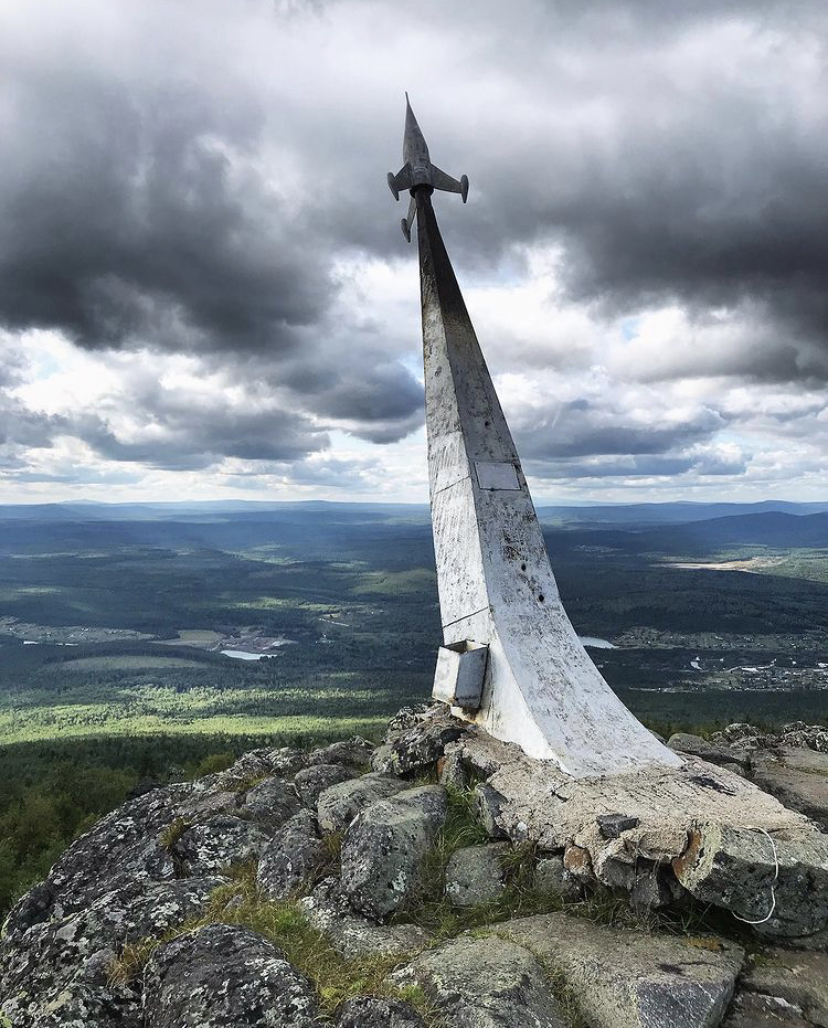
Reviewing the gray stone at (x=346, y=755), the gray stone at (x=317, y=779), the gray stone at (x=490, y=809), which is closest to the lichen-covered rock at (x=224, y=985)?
the gray stone at (x=490, y=809)

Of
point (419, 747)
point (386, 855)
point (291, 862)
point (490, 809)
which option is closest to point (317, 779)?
point (419, 747)

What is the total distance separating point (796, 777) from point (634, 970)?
7.07 meters

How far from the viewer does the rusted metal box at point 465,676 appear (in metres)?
10.5

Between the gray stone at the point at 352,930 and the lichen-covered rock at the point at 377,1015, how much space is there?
987mm

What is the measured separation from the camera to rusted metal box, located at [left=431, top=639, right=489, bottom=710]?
10.5 meters

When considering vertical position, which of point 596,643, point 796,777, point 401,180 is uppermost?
point 401,180

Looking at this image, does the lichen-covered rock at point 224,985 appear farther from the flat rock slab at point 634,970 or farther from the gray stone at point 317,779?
the gray stone at point 317,779

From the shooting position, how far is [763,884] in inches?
227

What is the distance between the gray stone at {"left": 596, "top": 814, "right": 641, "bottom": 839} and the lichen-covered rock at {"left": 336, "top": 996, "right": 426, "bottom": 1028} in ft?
9.21

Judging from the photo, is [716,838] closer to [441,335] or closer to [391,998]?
[391,998]

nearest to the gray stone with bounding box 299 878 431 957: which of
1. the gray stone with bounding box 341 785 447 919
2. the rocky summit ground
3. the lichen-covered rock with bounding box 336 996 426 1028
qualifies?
the rocky summit ground

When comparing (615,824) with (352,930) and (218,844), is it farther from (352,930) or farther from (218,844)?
(218,844)

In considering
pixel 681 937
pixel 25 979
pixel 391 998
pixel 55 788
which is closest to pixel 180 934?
pixel 25 979

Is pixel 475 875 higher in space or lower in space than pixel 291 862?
higher
